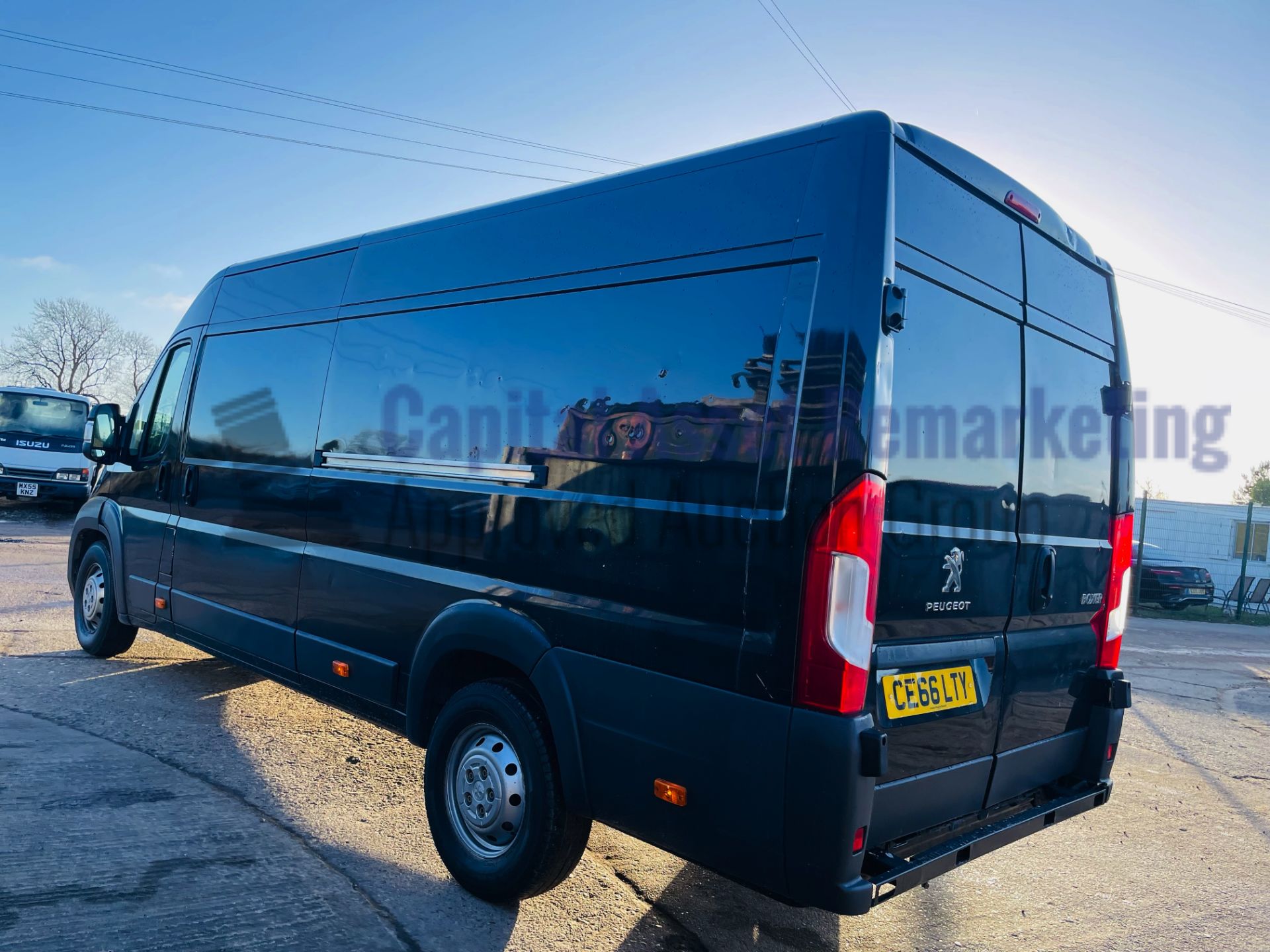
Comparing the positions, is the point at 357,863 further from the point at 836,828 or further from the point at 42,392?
the point at 42,392

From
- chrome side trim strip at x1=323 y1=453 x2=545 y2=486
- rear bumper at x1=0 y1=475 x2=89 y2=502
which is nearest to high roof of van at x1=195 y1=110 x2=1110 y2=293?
chrome side trim strip at x1=323 y1=453 x2=545 y2=486

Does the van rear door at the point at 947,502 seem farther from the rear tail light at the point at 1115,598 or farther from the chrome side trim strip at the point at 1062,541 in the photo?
the rear tail light at the point at 1115,598

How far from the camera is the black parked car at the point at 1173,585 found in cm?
1688

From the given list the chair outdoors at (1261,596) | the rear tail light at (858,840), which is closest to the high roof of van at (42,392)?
the rear tail light at (858,840)

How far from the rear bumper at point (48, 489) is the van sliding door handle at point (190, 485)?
14.2 metres

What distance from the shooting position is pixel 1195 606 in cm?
1864

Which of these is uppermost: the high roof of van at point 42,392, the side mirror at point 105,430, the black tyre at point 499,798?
the high roof of van at point 42,392

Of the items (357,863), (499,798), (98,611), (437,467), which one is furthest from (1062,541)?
(98,611)

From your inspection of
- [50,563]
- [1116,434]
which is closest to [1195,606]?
[1116,434]

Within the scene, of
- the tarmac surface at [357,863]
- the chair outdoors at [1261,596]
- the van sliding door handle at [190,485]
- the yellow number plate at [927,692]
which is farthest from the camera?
the chair outdoors at [1261,596]

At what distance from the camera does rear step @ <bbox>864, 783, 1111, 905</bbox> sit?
8.68ft

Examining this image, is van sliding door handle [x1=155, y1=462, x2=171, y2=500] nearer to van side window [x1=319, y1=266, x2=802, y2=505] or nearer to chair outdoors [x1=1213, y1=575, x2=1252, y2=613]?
van side window [x1=319, y1=266, x2=802, y2=505]

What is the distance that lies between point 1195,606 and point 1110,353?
1773 centimetres

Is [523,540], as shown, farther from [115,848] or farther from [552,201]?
[115,848]
